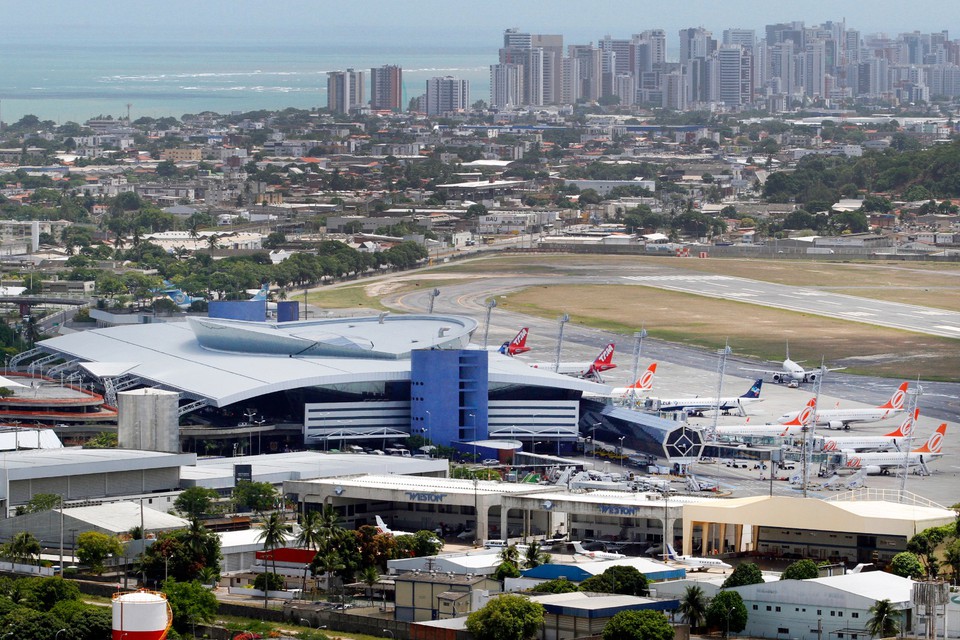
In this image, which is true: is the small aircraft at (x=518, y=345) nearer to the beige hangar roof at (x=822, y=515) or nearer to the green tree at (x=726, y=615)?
the beige hangar roof at (x=822, y=515)

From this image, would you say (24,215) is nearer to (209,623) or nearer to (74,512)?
(74,512)

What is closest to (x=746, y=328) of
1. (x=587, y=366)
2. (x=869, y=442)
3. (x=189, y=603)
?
(x=587, y=366)

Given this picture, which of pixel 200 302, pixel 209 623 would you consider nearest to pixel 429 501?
pixel 209 623

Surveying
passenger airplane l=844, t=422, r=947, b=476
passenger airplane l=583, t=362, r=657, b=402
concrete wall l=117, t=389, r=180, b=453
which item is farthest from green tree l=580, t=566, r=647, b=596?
passenger airplane l=583, t=362, r=657, b=402

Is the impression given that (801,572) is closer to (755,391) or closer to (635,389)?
(635,389)

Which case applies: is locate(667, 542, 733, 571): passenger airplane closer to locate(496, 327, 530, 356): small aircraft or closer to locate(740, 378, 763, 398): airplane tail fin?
locate(740, 378, 763, 398): airplane tail fin

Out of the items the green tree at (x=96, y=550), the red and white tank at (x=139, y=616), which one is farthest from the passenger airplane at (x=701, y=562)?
the red and white tank at (x=139, y=616)
